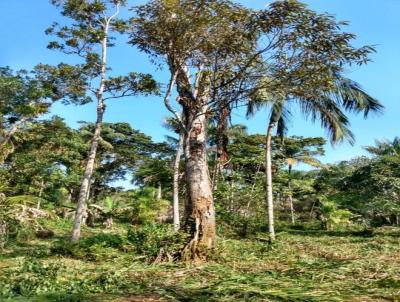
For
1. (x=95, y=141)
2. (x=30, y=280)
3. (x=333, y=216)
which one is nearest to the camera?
(x=30, y=280)

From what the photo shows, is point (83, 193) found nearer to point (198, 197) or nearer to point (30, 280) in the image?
point (198, 197)

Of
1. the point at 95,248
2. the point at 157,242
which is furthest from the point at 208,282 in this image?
the point at 95,248

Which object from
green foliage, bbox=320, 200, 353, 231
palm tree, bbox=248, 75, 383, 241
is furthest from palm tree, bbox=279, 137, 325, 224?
palm tree, bbox=248, 75, 383, 241

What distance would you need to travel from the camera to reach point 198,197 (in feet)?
28.2

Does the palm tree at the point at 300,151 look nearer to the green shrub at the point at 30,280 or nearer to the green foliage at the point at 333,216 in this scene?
the green foliage at the point at 333,216

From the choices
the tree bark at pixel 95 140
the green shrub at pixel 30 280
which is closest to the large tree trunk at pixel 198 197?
the green shrub at pixel 30 280

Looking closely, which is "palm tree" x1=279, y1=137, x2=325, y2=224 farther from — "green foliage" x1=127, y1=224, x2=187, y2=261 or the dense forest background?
"green foliage" x1=127, y1=224, x2=187, y2=261

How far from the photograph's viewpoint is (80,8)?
1417cm

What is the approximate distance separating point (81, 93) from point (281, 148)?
673 inches

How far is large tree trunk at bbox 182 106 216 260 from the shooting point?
27.0ft

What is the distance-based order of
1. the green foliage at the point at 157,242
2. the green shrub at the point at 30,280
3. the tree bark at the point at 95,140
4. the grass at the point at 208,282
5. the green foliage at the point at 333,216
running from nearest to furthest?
1. the grass at the point at 208,282
2. the green shrub at the point at 30,280
3. the green foliage at the point at 157,242
4. the tree bark at the point at 95,140
5. the green foliage at the point at 333,216

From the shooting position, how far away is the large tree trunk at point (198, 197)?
324 inches

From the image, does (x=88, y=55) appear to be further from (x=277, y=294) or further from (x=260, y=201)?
(x=277, y=294)

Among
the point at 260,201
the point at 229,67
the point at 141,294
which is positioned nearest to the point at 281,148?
the point at 260,201
